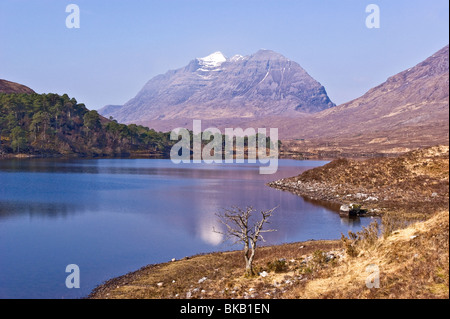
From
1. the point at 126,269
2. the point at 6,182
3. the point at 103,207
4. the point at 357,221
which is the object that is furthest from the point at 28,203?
the point at 357,221

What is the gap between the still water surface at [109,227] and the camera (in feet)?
92.0

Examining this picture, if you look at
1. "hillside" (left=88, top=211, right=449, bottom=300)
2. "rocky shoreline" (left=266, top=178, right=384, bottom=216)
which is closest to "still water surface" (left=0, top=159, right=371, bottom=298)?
"rocky shoreline" (left=266, top=178, right=384, bottom=216)

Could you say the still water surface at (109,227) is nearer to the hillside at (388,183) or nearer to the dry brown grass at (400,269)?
the hillside at (388,183)

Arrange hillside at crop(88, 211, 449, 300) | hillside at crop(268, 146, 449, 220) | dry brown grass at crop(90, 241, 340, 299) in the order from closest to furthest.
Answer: hillside at crop(88, 211, 449, 300) → dry brown grass at crop(90, 241, 340, 299) → hillside at crop(268, 146, 449, 220)

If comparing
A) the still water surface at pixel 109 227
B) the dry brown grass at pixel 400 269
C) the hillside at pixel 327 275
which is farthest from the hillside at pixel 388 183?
the dry brown grass at pixel 400 269

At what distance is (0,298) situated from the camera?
74.9 feet

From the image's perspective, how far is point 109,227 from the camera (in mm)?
43250

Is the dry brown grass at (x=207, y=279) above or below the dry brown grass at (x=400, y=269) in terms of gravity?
below

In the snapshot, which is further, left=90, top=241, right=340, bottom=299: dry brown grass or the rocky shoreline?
the rocky shoreline

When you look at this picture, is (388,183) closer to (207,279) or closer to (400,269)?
(207,279)

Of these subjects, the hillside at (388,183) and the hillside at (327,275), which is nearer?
the hillside at (327,275)

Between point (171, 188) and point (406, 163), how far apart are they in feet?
143

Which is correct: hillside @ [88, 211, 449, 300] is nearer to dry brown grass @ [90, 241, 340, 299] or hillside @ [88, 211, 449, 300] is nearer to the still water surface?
dry brown grass @ [90, 241, 340, 299]

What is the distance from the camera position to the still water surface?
28.1 m
